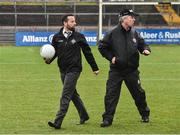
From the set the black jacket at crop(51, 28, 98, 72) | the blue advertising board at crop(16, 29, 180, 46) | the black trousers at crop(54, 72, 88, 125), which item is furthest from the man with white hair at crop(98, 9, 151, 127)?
the blue advertising board at crop(16, 29, 180, 46)

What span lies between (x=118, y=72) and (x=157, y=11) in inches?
1433

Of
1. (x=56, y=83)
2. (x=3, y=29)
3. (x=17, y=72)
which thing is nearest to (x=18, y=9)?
(x=3, y=29)

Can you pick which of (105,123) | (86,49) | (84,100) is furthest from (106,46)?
(84,100)

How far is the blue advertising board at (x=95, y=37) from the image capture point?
37.2m

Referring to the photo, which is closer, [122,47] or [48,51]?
[48,51]

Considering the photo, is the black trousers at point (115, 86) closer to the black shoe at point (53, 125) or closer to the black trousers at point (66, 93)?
the black trousers at point (66, 93)

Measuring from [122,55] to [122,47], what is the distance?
143 mm

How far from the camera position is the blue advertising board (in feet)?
122

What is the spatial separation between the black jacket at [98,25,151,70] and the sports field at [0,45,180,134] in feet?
3.72

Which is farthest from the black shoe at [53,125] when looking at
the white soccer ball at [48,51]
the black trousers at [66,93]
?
the white soccer ball at [48,51]

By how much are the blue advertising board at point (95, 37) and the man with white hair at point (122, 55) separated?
26.3 m

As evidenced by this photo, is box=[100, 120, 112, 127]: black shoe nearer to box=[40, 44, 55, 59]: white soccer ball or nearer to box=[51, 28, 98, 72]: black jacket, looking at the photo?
box=[51, 28, 98, 72]: black jacket

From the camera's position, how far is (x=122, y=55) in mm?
10570

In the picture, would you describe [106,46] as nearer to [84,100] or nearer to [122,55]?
[122,55]
